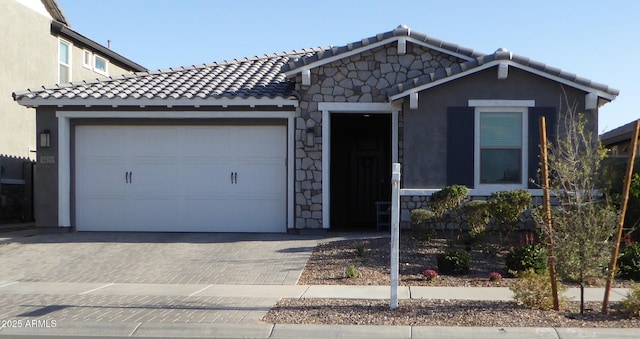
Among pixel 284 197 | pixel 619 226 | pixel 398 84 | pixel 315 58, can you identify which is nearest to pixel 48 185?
pixel 284 197

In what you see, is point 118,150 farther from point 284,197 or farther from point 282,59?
point 282,59

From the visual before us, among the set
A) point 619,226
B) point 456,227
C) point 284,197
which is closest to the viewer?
point 619,226

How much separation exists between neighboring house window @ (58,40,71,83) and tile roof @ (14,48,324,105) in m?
6.83

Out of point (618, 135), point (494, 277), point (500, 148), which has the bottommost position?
point (494, 277)

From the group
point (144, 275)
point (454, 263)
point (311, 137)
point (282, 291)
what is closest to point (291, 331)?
point (282, 291)

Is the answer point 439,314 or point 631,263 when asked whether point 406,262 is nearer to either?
point 439,314

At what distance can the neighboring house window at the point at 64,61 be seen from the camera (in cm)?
2264

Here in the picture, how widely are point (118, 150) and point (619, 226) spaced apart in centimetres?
1155

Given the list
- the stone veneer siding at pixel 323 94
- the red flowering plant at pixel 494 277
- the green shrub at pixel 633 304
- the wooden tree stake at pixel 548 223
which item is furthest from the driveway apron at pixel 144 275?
the green shrub at pixel 633 304

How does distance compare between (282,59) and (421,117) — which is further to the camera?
(282,59)

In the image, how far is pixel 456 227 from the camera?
45.6ft

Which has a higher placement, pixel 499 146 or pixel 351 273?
pixel 499 146

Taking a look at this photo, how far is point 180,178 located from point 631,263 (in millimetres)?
9911

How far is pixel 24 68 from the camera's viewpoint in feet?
68.6
